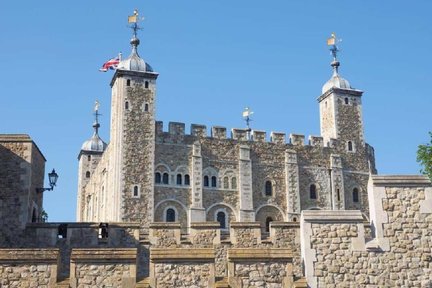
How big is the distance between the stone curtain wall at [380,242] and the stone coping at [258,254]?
0.44m

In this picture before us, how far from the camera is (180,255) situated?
989 cm

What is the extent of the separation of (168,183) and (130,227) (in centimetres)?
2810

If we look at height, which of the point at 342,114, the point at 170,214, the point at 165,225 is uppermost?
the point at 342,114

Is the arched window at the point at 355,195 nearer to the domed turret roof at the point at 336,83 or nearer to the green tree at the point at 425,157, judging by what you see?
the domed turret roof at the point at 336,83

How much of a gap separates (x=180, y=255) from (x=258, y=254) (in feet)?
3.60

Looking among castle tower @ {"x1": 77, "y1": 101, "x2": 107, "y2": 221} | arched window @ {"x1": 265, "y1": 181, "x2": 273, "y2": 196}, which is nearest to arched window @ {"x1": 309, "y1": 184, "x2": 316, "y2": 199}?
arched window @ {"x1": 265, "y1": 181, "x2": 273, "y2": 196}

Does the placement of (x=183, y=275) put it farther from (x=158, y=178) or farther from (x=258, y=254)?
(x=158, y=178)

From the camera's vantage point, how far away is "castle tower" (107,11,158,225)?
41.5m

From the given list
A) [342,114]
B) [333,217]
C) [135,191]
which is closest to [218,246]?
[333,217]

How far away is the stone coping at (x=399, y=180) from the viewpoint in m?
10.7

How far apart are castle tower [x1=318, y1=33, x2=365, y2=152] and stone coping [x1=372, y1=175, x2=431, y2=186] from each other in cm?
3864

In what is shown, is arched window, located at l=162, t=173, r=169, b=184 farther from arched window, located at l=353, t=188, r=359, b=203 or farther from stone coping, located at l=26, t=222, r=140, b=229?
stone coping, located at l=26, t=222, r=140, b=229

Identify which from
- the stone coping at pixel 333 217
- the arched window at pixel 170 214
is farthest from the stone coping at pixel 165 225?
the arched window at pixel 170 214

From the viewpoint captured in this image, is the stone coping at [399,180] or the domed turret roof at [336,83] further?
the domed turret roof at [336,83]
